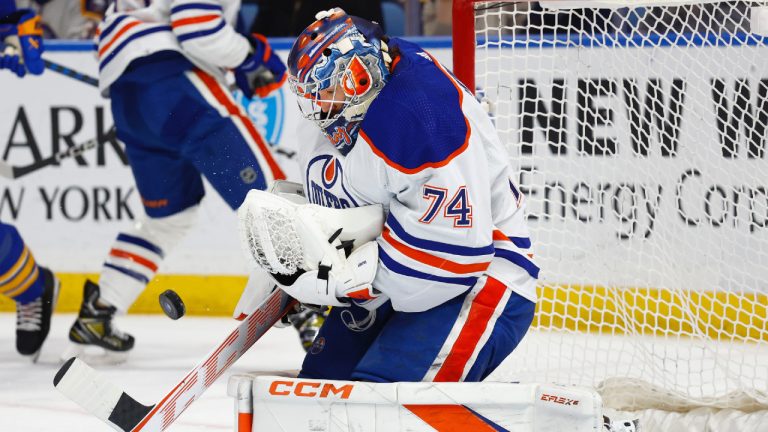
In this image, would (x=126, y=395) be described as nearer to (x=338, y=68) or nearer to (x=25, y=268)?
(x=338, y=68)

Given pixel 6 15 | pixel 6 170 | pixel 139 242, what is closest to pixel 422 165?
pixel 139 242

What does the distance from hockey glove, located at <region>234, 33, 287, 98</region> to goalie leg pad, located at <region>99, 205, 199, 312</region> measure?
414 millimetres

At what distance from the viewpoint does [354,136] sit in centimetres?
222

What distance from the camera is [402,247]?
2.08 metres

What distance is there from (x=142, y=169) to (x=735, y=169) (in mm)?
1711

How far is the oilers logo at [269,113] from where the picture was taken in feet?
14.6

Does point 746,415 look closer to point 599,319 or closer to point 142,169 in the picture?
point 599,319

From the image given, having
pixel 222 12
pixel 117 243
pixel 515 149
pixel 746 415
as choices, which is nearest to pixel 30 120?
pixel 117 243

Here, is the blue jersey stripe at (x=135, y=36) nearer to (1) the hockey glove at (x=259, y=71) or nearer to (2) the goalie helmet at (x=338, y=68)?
(1) the hockey glove at (x=259, y=71)

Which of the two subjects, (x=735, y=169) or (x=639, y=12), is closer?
(x=735, y=169)

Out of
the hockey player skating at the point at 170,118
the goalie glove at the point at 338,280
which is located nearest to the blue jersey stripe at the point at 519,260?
the goalie glove at the point at 338,280

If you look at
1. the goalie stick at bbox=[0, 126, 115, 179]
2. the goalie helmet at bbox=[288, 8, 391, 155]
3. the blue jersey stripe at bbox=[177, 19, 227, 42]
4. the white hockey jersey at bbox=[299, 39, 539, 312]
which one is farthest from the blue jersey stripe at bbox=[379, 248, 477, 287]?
the goalie stick at bbox=[0, 126, 115, 179]

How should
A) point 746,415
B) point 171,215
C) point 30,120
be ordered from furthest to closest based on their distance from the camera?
point 30,120 < point 171,215 < point 746,415

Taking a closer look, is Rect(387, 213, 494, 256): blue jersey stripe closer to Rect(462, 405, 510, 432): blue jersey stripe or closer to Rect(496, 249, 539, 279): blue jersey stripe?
Rect(496, 249, 539, 279): blue jersey stripe
